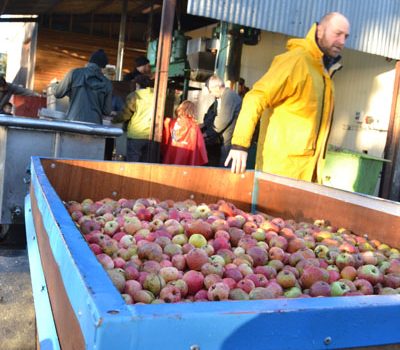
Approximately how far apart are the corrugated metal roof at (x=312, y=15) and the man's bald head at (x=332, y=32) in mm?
2455

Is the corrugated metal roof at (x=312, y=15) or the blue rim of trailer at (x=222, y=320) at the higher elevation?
the corrugated metal roof at (x=312, y=15)

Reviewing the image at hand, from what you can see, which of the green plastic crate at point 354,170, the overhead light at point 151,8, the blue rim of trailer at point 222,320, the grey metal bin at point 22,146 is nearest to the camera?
the blue rim of trailer at point 222,320

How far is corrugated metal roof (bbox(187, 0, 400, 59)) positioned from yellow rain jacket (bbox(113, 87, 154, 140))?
1.31m

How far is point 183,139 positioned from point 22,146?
8.47ft

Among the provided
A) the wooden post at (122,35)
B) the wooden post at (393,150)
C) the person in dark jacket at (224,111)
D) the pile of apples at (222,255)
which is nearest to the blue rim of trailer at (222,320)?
the pile of apples at (222,255)

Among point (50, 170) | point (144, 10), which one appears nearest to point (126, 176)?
point (50, 170)

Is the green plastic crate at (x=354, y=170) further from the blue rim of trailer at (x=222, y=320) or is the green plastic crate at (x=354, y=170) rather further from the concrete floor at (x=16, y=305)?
the blue rim of trailer at (x=222, y=320)

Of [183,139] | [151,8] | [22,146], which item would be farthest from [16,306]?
[151,8]

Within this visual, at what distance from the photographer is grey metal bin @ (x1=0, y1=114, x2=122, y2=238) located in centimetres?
446

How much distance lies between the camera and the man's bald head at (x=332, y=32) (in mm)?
3781

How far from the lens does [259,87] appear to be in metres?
3.70

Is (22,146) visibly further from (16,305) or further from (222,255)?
(222,255)

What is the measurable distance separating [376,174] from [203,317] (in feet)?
24.3

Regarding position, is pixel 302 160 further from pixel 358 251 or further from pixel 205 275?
pixel 205 275
